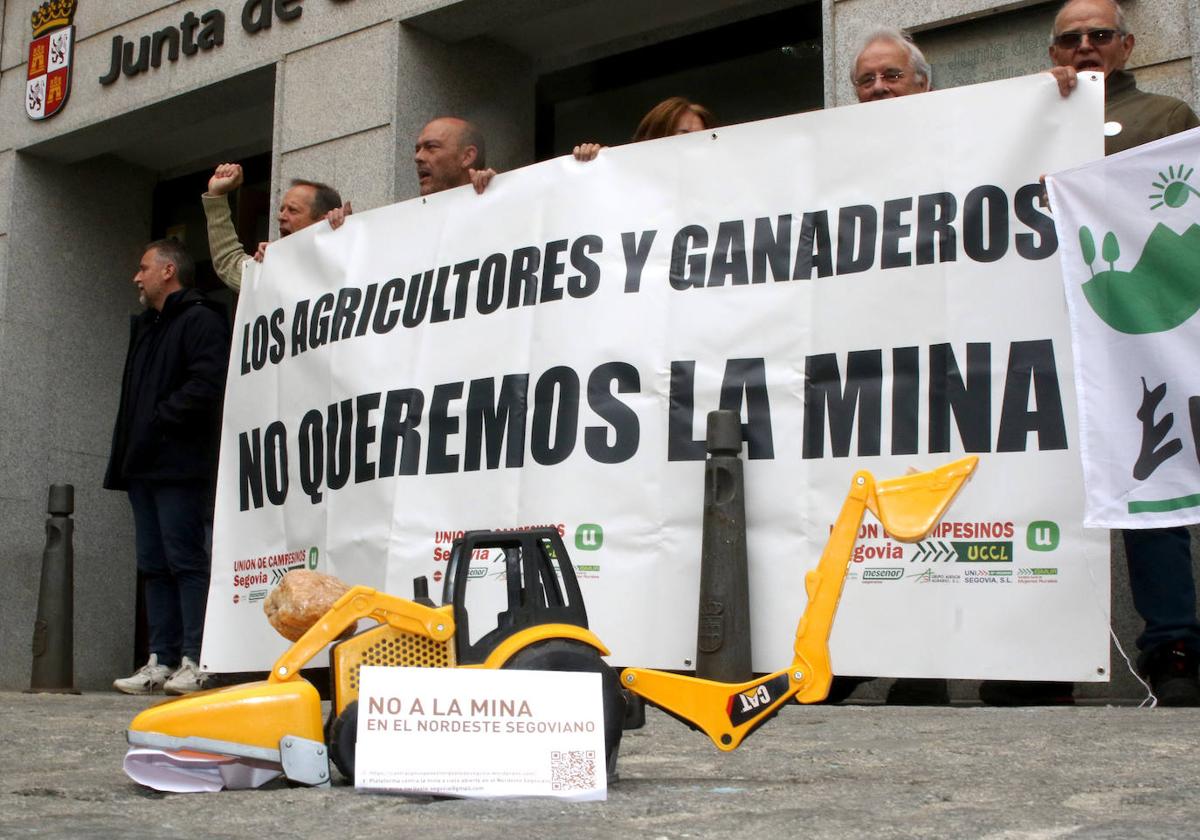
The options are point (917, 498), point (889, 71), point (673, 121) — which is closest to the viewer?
point (917, 498)

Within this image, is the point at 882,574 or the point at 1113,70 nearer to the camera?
the point at 882,574

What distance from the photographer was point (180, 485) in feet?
22.5

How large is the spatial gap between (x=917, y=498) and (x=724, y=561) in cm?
146

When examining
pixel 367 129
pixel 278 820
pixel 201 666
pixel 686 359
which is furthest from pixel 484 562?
pixel 367 129

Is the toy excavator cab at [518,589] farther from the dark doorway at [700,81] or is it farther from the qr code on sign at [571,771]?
the dark doorway at [700,81]

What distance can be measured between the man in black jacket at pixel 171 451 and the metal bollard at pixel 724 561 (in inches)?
116

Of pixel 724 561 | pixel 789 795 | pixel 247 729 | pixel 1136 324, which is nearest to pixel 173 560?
pixel 724 561

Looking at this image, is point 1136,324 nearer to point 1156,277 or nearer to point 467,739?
point 1156,277

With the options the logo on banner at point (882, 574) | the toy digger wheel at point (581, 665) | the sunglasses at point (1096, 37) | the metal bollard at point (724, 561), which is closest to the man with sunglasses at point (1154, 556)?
the sunglasses at point (1096, 37)

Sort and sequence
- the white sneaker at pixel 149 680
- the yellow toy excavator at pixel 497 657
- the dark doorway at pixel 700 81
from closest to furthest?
the yellow toy excavator at pixel 497 657 < the white sneaker at pixel 149 680 < the dark doorway at pixel 700 81

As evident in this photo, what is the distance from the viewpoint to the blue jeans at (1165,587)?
174 inches

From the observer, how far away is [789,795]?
280 centimetres

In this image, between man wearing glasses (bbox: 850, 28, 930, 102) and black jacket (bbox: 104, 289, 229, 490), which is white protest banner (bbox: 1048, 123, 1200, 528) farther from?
black jacket (bbox: 104, 289, 229, 490)

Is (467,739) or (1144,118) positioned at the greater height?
(1144,118)
